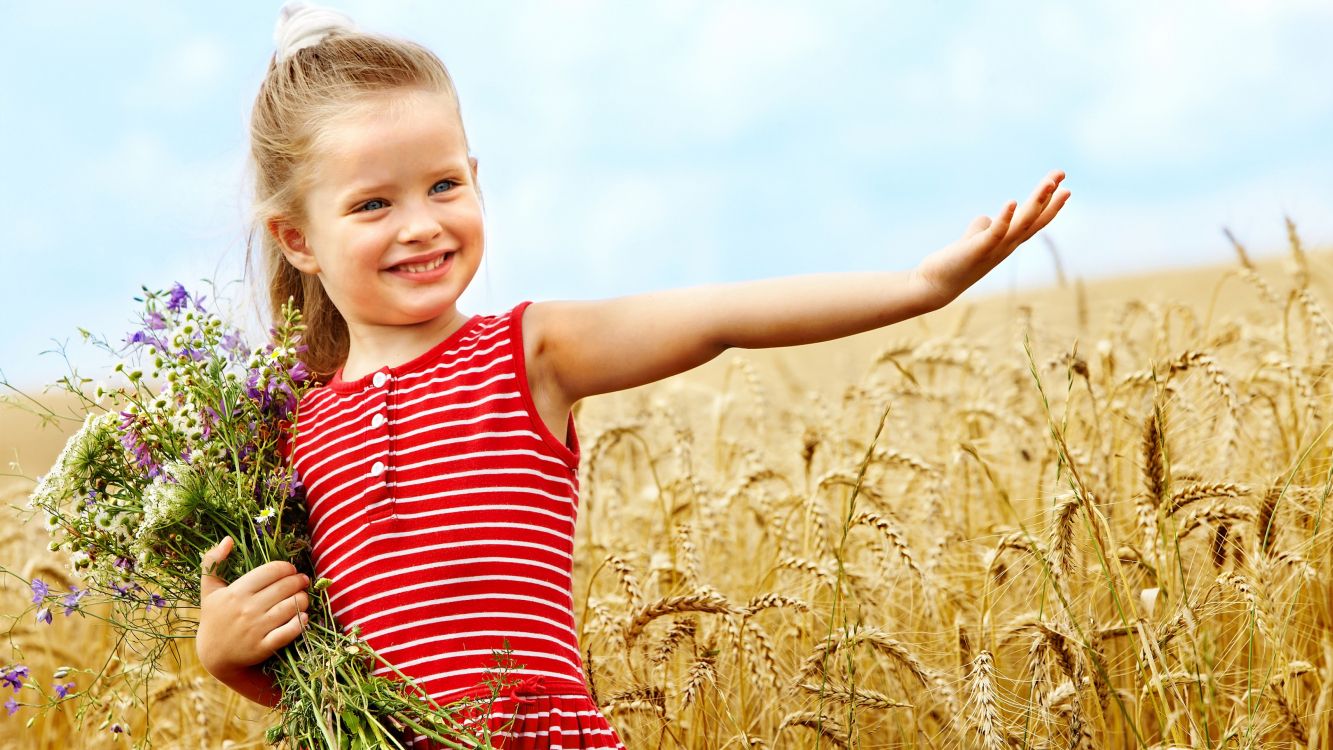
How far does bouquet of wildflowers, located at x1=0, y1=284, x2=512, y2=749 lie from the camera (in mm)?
1956

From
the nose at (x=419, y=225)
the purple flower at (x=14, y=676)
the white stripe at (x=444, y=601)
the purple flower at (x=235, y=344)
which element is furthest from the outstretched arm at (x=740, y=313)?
the purple flower at (x=14, y=676)

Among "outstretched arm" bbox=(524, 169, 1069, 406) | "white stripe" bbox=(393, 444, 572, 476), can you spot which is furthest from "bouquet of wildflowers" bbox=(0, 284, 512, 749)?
"outstretched arm" bbox=(524, 169, 1069, 406)

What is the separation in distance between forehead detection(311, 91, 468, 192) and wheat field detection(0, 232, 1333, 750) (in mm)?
892

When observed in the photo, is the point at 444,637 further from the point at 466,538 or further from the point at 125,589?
the point at 125,589

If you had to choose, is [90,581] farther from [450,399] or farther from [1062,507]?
[1062,507]

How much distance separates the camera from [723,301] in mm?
1877

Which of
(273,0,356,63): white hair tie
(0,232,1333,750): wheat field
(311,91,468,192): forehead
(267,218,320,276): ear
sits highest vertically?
(273,0,356,63): white hair tie

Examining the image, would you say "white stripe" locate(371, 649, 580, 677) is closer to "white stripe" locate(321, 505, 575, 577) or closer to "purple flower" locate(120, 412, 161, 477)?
"white stripe" locate(321, 505, 575, 577)

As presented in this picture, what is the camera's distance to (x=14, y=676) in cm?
218

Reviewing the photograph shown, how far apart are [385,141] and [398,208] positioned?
4.4 inches

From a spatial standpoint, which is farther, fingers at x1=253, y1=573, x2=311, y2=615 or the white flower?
the white flower

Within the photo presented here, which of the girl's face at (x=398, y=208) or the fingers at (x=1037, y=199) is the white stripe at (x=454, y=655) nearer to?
the girl's face at (x=398, y=208)

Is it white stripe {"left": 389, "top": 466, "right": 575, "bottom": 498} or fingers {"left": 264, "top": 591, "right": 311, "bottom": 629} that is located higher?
white stripe {"left": 389, "top": 466, "right": 575, "bottom": 498}

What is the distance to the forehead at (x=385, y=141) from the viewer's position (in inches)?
77.7
